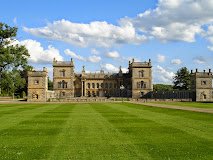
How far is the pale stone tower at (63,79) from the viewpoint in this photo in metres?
68.9

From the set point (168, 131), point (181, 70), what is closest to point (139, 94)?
point (181, 70)

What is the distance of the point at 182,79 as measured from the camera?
80375mm

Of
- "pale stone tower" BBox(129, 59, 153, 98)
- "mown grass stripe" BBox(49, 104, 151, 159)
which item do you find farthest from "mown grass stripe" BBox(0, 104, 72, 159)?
"pale stone tower" BBox(129, 59, 153, 98)

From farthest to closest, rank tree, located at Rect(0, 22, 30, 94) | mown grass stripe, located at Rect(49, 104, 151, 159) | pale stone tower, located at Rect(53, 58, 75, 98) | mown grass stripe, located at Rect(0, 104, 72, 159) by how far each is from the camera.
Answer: pale stone tower, located at Rect(53, 58, 75, 98) → tree, located at Rect(0, 22, 30, 94) → mown grass stripe, located at Rect(0, 104, 72, 159) → mown grass stripe, located at Rect(49, 104, 151, 159)

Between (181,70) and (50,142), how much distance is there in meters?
77.5

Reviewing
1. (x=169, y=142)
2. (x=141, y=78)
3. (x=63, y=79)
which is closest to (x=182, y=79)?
(x=141, y=78)

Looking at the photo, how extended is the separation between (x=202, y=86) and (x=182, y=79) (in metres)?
25.8

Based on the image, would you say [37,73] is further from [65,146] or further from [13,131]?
[65,146]

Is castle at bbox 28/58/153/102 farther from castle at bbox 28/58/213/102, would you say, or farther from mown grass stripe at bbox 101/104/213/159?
mown grass stripe at bbox 101/104/213/159

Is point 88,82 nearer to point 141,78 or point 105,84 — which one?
point 105,84

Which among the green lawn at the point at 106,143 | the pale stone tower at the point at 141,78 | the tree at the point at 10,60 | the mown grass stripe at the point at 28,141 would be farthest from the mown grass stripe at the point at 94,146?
the pale stone tower at the point at 141,78

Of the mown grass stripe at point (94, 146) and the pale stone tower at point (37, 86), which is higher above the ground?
the pale stone tower at point (37, 86)

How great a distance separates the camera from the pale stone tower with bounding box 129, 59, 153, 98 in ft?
227

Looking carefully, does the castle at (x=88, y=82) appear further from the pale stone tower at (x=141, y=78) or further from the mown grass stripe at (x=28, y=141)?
the mown grass stripe at (x=28, y=141)
